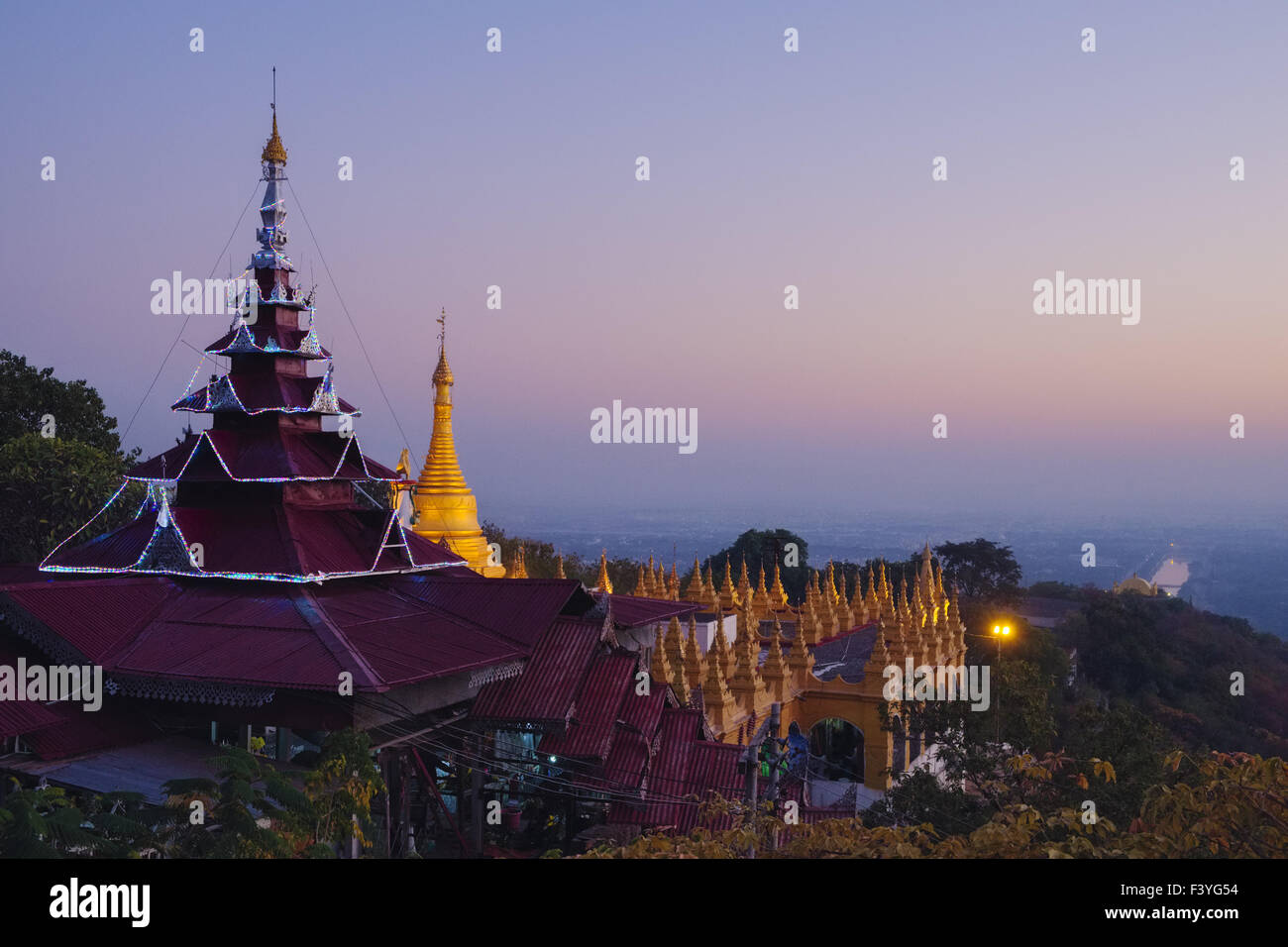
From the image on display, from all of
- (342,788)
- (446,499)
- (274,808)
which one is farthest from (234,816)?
(446,499)

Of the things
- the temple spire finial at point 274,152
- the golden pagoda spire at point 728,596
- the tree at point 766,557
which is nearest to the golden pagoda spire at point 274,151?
the temple spire finial at point 274,152

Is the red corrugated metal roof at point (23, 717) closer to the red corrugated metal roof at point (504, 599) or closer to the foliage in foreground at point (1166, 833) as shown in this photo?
the red corrugated metal roof at point (504, 599)

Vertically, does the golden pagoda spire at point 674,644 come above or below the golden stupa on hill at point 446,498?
below

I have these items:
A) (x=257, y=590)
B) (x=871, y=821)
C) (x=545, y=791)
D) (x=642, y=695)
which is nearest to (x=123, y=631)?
(x=257, y=590)

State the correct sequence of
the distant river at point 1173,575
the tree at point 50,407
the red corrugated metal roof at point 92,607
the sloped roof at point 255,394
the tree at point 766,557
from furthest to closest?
the distant river at point 1173,575, the tree at point 766,557, the tree at point 50,407, the sloped roof at point 255,394, the red corrugated metal roof at point 92,607

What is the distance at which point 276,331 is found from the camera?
23.8 m

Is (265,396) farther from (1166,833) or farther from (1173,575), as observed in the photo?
(1173,575)

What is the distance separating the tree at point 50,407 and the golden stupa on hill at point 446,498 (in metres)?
12.4

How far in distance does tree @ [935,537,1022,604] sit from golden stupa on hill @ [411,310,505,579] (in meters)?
46.0

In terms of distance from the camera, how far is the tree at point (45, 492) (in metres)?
35.0

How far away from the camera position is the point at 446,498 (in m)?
36.3

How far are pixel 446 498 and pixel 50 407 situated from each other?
17.3 metres

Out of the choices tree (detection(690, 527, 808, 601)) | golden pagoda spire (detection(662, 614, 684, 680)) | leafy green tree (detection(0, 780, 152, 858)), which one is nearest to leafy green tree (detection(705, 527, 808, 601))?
tree (detection(690, 527, 808, 601))

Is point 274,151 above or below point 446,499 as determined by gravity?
above
